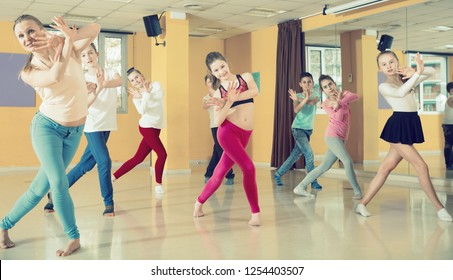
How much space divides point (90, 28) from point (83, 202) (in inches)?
108

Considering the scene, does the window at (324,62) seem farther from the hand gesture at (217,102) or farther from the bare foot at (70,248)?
the bare foot at (70,248)

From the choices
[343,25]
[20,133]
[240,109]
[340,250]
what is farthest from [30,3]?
[340,250]

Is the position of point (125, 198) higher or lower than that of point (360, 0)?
lower

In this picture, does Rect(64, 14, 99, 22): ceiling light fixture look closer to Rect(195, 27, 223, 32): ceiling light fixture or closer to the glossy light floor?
Rect(195, 27, 223, 32): ceiling light fixture

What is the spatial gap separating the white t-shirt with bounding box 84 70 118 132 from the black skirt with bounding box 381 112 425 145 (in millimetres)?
2277

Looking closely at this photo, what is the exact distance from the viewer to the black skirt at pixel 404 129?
4.01m

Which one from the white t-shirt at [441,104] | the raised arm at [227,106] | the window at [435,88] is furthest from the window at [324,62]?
the raised arm at [227,106]

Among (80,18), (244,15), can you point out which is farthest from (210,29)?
(80,18)

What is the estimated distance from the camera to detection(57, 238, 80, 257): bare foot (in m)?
3.00

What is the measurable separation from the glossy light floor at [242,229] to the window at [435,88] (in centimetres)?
123

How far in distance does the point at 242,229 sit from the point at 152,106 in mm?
2300

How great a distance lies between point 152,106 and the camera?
5613 millimetres

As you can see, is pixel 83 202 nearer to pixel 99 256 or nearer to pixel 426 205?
pixel 99 256
